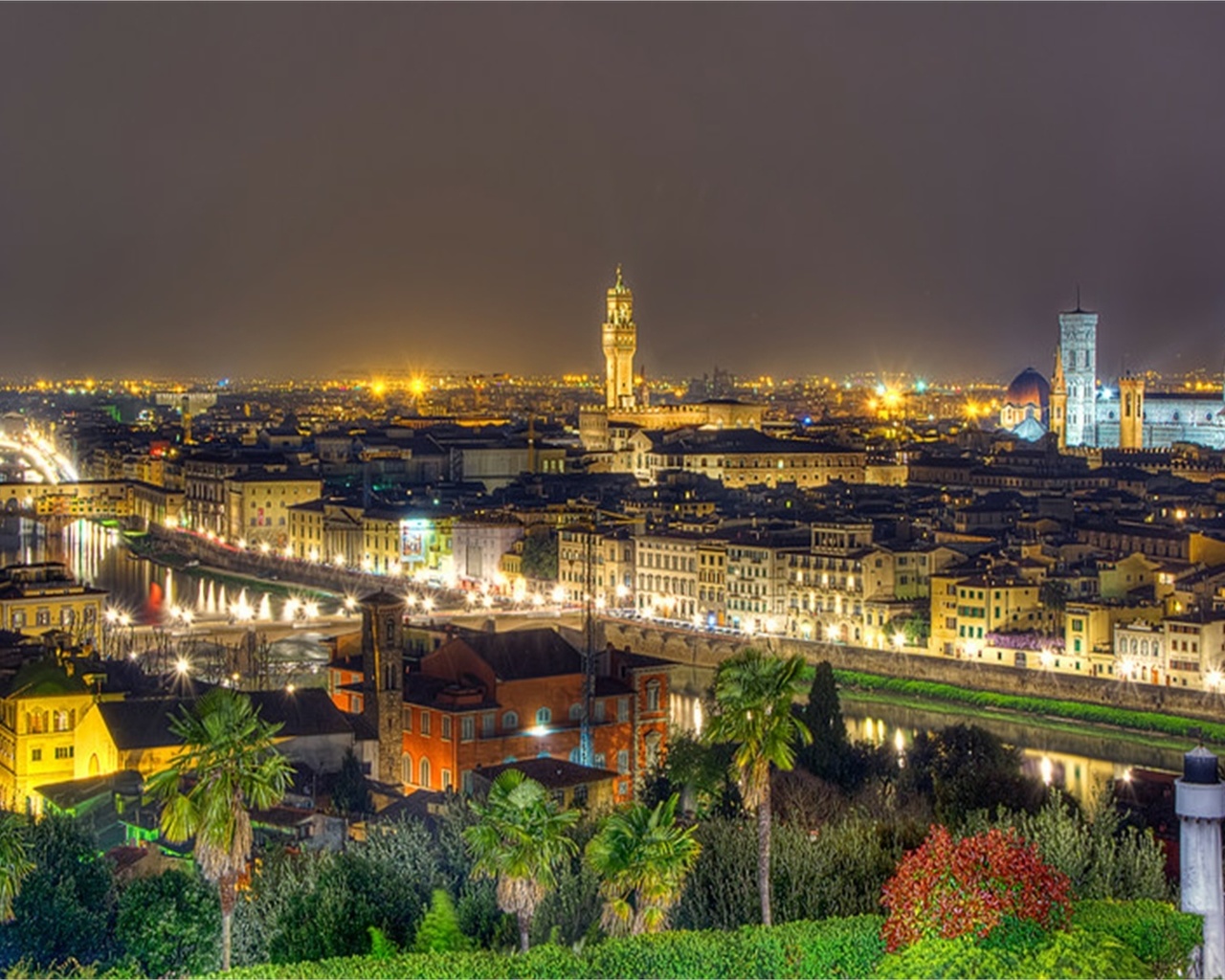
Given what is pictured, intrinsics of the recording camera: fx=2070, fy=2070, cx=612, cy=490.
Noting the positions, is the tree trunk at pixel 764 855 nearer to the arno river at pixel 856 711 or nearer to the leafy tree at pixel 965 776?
the leafy tree at pixel 965 776

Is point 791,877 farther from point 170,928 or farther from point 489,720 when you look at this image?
point 489,720

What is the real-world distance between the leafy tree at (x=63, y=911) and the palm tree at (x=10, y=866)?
7 centimetres

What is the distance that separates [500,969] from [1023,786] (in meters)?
5.54

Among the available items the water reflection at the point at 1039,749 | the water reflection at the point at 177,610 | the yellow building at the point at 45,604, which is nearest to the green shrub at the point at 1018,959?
the water reflection at the point at 1039,749

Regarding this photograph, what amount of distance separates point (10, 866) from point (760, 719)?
2317mm

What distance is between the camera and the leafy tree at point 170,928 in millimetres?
6402

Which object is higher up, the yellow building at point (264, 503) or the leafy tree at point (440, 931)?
the leafy tree at point (440, 931)

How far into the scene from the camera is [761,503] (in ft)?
90.6

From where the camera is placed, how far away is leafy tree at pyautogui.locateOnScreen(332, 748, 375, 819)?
9.34m

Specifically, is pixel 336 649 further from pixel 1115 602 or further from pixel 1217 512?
pixel 1217 512

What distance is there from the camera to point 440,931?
6.12 metres

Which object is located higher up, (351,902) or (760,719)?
(760,719)

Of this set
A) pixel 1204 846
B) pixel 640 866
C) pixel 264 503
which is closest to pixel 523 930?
pixel 640 866

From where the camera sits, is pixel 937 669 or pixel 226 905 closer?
pixel 226 905
